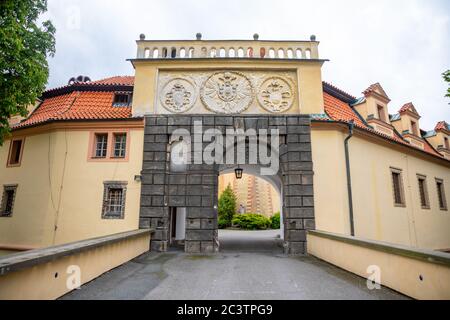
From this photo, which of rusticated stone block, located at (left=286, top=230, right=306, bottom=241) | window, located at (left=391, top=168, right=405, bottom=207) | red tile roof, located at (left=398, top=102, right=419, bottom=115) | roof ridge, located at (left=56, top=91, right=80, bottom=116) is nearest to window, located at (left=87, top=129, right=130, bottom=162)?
roof ridge, located at (left=56, top=91, right=80, bottom=116)

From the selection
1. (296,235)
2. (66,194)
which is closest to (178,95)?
(66,194)

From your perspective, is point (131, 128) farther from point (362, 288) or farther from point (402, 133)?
point (402, 133)

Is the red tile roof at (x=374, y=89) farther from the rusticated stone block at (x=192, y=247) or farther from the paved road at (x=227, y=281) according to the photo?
the rusticated stone block at (x=192, y=247)

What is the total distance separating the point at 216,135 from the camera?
11172mm

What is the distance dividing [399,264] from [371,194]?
24.0 ft

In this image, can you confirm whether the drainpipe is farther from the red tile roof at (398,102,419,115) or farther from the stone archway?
the red tile roof at (398,102,419,115)

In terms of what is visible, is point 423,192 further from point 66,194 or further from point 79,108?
point 79,108

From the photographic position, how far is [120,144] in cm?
1180

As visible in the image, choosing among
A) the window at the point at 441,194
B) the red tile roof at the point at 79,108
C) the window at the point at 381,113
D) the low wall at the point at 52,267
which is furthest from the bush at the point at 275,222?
the low wall at the point at 52,267

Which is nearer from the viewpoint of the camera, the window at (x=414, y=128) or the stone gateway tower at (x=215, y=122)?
the stone gateway tower at (x=215, y=122)

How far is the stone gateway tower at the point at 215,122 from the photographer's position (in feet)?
34.7

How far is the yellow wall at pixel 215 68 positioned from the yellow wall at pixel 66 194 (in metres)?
1.61

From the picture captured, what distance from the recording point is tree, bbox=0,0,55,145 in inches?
295
